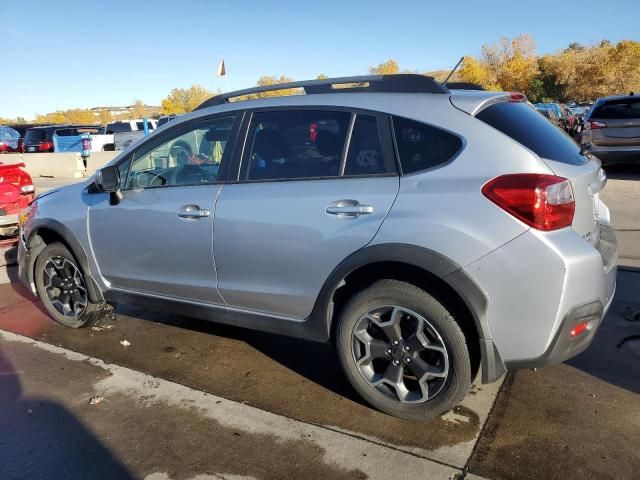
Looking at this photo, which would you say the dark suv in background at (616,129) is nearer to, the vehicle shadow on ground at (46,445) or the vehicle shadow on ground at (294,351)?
the vehicle shadow on ground at (294,351)

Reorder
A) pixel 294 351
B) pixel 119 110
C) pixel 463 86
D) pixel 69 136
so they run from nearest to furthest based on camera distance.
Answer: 1. pixel 463 86
2. pixel 294 351
3. pixel 69 136
4. pixel 119 110

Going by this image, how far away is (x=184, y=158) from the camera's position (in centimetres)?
377

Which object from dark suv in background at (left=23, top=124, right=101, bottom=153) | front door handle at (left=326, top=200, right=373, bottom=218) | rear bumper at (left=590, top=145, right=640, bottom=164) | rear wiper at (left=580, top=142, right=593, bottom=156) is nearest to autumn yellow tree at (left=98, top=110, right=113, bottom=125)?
dark suv in background at (left=23, top=124, right=101, bottom=153)

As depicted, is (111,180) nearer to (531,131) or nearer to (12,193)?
(531,131)

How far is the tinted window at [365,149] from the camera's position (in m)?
2.88

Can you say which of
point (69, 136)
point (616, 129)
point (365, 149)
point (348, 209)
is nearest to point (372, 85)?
point (365, 149)

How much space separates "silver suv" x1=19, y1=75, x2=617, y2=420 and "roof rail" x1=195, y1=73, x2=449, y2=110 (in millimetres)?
12

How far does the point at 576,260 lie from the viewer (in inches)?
95.7

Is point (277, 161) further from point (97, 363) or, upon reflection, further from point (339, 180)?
point (97, 363)

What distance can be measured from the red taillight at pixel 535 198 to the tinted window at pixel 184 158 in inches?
72.0

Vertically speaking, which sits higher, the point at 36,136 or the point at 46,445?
the point at 36,136

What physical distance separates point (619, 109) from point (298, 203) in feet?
33.0

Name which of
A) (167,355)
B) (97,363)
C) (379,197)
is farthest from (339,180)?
(97,363)

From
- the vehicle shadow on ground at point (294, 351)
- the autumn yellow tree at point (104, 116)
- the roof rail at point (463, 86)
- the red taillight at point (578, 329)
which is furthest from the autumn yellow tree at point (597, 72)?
the autumn yellow tree at point (104, 116)
